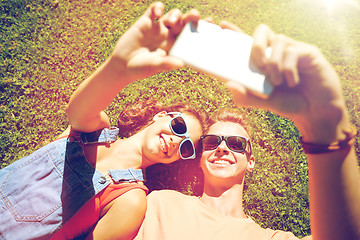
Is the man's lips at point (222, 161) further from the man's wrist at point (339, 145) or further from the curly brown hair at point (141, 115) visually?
the man's wrist at point (339, 145)

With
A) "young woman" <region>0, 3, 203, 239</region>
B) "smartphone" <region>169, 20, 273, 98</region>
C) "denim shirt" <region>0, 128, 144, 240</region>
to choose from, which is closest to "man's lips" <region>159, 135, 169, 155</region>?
"young woman" <region>0, 3, 203, 239</region>

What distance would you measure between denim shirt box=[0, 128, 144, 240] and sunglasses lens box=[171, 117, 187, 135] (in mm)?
1013

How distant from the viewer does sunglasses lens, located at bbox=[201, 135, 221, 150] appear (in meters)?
3.42

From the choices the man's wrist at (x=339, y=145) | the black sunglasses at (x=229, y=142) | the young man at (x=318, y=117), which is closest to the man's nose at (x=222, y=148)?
the black sunglasses at (x=229, y=142)

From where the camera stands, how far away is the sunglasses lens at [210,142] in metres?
3.42

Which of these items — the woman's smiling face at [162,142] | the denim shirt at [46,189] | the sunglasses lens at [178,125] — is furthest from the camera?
the sunglasses lens at [178,125]

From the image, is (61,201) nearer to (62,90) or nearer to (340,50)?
(62,90)

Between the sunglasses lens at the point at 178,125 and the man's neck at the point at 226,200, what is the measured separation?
3.21 feet

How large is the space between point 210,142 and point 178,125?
55 cm

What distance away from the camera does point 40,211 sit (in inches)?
109

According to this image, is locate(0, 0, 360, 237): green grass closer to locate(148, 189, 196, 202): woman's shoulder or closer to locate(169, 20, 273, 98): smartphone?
locate(148, 189, 196, 202): woman's shoulder

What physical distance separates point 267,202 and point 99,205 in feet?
9.28

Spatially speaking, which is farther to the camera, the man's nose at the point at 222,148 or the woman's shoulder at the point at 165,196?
the man's nose at the point at 222,148

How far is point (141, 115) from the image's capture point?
12.9 ft
